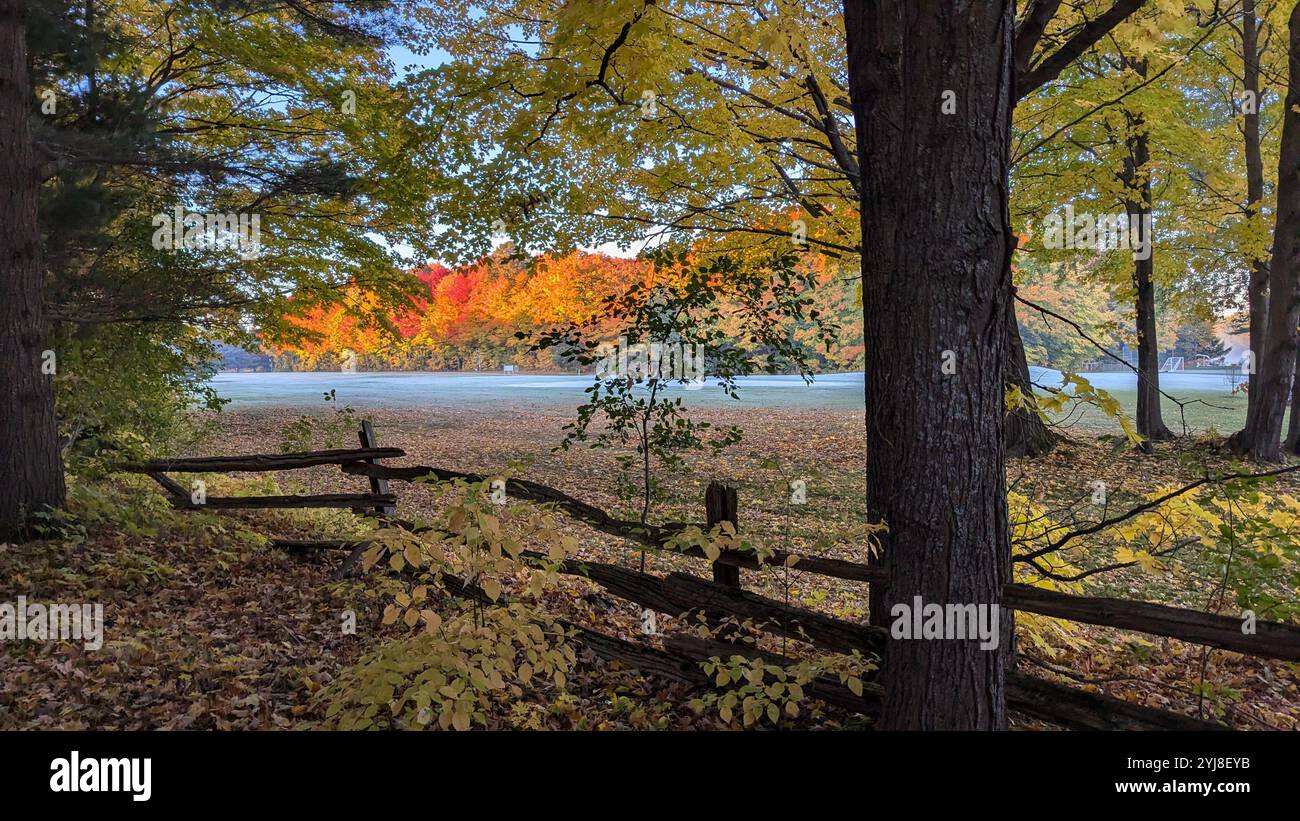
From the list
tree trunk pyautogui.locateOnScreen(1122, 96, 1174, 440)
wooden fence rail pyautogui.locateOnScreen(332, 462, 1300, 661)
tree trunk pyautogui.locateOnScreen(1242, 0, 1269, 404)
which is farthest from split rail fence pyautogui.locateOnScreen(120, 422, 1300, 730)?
tree trunk pyautogui.locateOnScreen(1242, 0, 1269, 404)

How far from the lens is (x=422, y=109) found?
228 inches

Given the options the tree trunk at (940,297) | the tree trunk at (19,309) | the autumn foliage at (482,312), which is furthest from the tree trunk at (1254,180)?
the tree trunk at (19,309)

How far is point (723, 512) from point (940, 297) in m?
1.97

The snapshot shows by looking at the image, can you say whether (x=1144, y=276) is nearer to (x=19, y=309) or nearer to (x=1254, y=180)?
(x=1254, y=180)

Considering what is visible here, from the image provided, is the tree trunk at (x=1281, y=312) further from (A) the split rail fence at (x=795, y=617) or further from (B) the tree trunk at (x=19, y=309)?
(B) the tree trunk at (x=19, y=309)

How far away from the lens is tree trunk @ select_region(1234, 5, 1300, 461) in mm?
11523

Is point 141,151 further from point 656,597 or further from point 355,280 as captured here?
point 656,597

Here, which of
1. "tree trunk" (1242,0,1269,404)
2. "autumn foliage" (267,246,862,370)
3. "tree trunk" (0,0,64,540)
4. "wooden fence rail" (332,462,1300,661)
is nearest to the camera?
"wooden fence rail" (332,462,1300,661)

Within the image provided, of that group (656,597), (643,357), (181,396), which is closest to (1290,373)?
(643,357)

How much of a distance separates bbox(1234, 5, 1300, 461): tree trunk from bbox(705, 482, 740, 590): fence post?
43.7 feet

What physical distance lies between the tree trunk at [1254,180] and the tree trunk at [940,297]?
13121 mm

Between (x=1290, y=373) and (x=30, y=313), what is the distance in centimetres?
1801

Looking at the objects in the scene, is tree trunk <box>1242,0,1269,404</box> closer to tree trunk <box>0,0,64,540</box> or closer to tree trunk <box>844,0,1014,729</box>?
tree trunk <box>844,0,1014,729</box>

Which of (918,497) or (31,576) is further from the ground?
(918,497)
